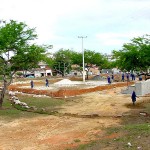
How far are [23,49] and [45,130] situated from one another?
979cm

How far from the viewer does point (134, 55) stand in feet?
71.1

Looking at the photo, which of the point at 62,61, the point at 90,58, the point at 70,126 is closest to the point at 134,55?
the point at 70,126

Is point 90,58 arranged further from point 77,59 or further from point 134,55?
point 134,55

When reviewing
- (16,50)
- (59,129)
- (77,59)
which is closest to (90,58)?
(77,59)

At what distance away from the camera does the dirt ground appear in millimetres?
15591

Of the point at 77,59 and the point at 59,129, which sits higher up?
the point at 77,59

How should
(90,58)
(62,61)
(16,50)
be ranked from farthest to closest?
1. (62,61)
2. (90,58)
3. (16,50)

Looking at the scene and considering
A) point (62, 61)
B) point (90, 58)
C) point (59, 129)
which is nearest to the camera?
point (59, 129)

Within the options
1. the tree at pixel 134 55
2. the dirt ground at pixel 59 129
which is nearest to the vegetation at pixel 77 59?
the dirt ground at pixel 59 129

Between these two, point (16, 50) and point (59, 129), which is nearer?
point (59, 129)

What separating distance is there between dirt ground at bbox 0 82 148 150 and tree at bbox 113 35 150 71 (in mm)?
3729

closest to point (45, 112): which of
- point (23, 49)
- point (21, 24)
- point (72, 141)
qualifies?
point (23, 49)

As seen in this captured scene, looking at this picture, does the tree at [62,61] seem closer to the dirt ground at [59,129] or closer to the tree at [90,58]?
the tree at [90,58]

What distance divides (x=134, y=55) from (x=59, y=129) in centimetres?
717
